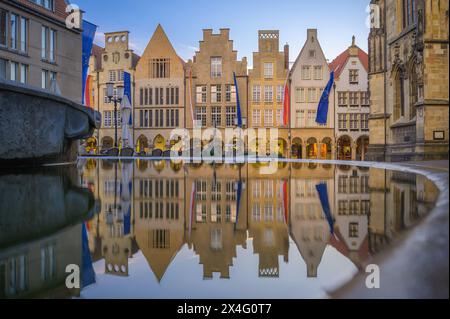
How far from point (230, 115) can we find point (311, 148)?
11.3 meters

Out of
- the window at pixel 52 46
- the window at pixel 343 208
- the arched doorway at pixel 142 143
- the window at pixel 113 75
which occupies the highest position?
the window at pixel 113 75

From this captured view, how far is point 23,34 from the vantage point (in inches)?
1111

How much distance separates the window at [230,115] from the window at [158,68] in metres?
9.19

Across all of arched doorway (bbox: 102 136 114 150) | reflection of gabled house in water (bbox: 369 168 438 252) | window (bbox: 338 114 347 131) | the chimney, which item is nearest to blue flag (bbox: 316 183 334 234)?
reflection of gabled house in water (bbox: 369 168 438 252)

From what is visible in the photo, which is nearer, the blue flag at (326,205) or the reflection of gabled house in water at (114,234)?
the reflection of gabled house in water at (114,234)

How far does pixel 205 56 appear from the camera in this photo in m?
50.5

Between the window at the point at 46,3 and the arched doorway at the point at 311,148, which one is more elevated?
the window at the point at 46,3

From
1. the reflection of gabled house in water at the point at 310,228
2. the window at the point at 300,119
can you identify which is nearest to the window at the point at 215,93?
the window at the point at 300,119

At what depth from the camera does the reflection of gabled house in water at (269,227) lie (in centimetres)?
271

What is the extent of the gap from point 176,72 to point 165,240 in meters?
49.3

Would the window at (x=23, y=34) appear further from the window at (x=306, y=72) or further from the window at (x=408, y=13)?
the window at (x=306, y=72)

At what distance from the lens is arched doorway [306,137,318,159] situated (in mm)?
50312
